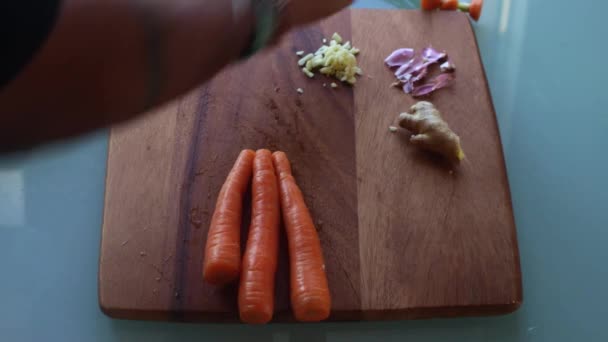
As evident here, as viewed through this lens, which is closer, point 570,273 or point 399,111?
point 570,273

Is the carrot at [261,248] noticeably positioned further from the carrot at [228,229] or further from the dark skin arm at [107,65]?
the dark skin arm at [107,65]

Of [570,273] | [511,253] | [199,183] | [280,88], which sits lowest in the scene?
[570,273]

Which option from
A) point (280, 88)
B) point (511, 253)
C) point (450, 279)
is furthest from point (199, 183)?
point (511, 253)

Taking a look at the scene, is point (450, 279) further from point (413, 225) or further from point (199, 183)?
point (199, 183)

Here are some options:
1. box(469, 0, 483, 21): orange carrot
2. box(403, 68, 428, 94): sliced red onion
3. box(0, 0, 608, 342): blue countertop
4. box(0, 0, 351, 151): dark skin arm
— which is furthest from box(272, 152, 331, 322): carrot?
box(469, 0, 483, 21): orange carrot

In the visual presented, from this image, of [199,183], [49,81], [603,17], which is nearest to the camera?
[49,81]

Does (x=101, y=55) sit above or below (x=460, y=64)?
above

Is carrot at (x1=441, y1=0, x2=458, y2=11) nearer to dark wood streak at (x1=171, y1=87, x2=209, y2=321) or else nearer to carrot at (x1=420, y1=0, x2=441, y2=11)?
carrot at (x1=420, y1=0, x2=441, y2=11)
